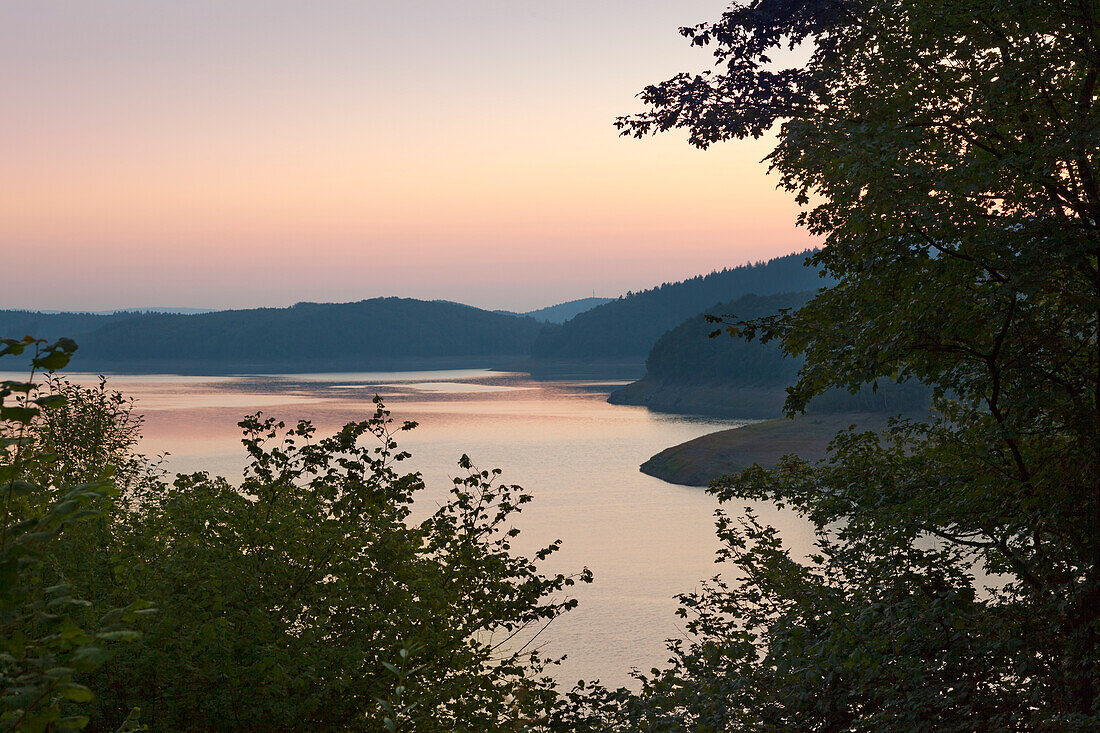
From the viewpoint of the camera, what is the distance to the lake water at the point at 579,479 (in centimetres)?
3903

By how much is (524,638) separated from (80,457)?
1748 cm

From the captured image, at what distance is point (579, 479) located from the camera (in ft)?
268

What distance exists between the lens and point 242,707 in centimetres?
1120

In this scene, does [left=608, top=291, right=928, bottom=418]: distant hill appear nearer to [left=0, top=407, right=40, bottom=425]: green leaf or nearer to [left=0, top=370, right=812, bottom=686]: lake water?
[left=0, top=370, right=812, bottom=686]: lake water

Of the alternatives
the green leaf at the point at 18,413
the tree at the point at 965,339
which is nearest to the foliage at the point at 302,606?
the tree at the point at 965,339

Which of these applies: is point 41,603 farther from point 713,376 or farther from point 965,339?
point 713,376

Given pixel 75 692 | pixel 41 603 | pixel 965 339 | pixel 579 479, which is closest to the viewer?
pixel 75 692

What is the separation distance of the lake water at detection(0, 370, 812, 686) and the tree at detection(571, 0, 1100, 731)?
19744 millimetres

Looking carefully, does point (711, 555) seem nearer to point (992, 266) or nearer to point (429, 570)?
point (429, 570)

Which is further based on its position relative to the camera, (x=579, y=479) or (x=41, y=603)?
(x=579, y=479)

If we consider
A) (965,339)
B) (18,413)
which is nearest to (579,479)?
(965,339)

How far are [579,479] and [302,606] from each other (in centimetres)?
6798

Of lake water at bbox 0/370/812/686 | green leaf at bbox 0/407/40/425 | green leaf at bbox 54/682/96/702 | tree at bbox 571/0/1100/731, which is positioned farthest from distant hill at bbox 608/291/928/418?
green leaf at bbox 54/682/96/702

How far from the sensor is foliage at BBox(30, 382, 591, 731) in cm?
1080
